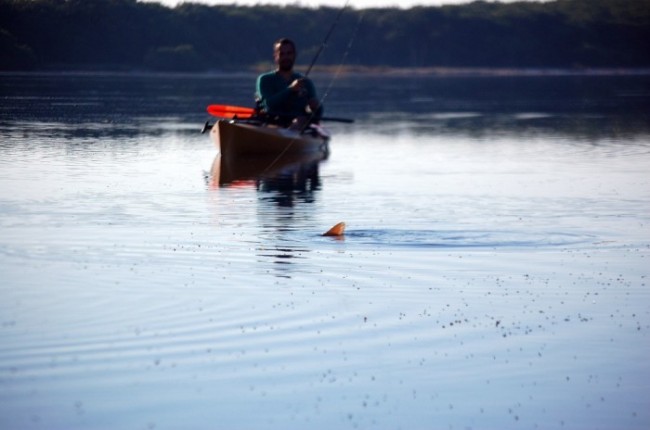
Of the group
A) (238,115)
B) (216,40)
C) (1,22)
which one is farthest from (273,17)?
(238,115)

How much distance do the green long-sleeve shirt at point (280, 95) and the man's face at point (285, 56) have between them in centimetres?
Answer: 16

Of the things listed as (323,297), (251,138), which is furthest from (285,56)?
(323,297)

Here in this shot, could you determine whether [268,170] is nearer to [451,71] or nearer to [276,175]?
[276,175]

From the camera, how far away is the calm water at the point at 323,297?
8.42 meters

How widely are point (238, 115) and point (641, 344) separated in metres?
18.1

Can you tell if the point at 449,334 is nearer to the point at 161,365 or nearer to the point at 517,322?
the point at 517,322

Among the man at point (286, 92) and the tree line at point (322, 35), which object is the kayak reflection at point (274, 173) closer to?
the man at point (286, 92)

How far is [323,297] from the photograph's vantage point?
11.4m

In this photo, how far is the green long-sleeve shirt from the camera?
25.8 metres

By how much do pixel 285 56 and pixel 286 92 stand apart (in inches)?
23.3

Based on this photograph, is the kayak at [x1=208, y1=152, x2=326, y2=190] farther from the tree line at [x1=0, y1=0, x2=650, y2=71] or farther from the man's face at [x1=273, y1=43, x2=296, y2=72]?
the tree line at [x1=0, y1=0, x2=650, y2=71]

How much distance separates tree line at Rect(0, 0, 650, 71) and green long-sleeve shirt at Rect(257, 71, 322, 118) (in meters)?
66.4

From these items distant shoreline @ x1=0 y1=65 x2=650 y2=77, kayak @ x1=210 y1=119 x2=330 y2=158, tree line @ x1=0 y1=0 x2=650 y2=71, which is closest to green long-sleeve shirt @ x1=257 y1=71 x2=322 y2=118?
kayak @ x1=210 y1=119 x2=330 y2=158

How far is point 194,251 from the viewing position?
13.6 metres
